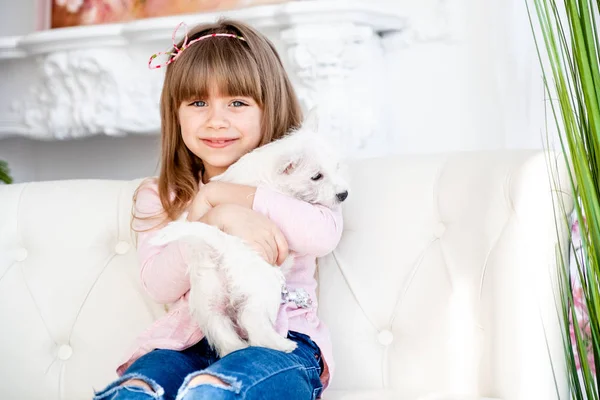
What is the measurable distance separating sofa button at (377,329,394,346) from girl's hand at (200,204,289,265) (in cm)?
28

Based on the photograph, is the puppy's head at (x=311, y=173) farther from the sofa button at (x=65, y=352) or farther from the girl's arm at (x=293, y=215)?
the sofa button at (x=65, y=352)

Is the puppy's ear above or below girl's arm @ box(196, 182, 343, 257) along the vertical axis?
above

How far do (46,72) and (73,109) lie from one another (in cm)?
15

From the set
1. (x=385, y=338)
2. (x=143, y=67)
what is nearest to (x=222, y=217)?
(x=385, y=338)

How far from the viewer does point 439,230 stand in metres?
1.52

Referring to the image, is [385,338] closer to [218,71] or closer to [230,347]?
[230,347]

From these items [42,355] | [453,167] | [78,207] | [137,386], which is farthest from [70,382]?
[453,167]

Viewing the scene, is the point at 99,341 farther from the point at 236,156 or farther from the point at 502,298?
the point at 502,298

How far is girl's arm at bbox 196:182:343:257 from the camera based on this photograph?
1.38 meters

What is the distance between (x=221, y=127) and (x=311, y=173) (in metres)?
0.22

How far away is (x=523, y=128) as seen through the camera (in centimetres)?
216

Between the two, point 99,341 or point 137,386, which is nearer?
point 137,386

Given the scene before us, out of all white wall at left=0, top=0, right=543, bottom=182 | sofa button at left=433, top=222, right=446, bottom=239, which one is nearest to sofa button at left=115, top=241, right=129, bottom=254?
sofa button at left=433, top=222, right=446, bottom=239

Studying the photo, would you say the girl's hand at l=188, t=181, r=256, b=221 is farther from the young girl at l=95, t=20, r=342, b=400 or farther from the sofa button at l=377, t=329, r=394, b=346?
the sofa button at l=377, t=329, r=394, b=346
